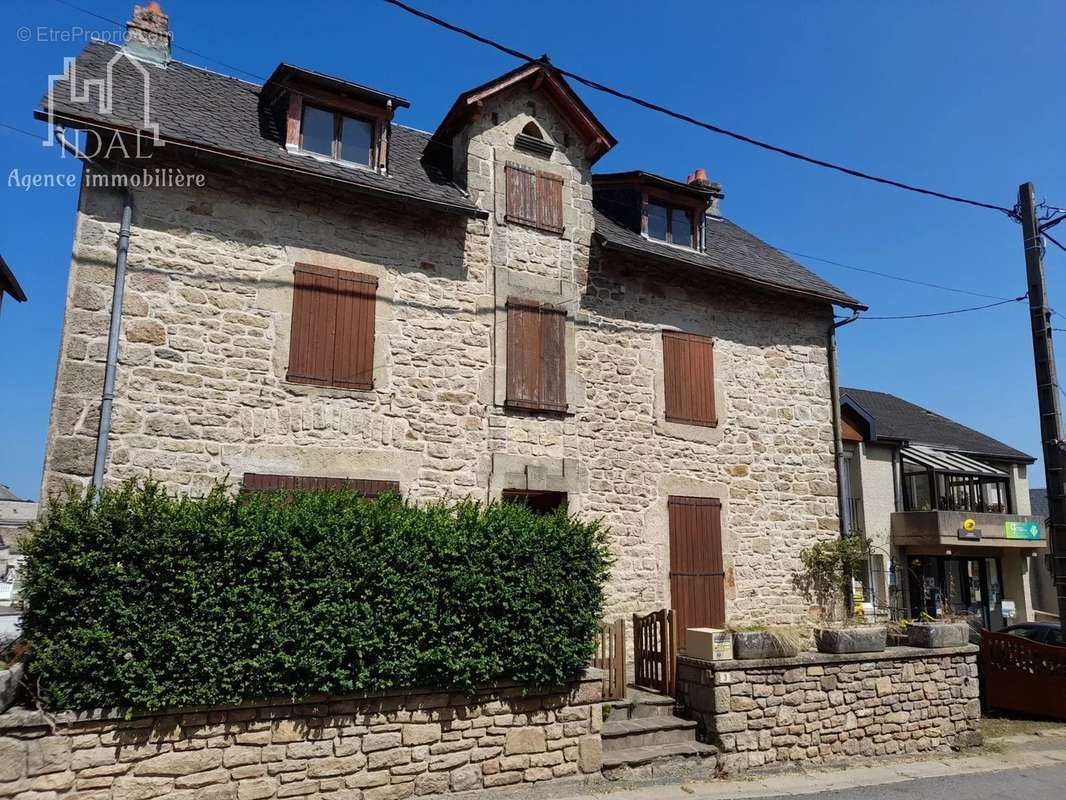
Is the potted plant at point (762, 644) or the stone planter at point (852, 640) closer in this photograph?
the potted plant at point (762, 644)

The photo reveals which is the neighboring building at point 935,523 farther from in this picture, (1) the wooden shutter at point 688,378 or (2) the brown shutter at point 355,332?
(2) the brown shutter at point 355,332

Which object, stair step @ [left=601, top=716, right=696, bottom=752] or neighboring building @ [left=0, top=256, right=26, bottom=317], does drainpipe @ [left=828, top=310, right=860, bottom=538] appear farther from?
neighboring building @ [left=0, top=256, right=26, bottom=317]

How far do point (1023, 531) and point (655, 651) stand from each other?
17.4m

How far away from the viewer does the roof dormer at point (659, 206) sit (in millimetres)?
12133

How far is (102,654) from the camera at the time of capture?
18.3ft

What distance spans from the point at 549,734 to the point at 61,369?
19.9 ft

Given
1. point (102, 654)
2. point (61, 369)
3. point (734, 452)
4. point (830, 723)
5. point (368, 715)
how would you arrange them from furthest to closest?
point (734, 452) < point (830, 723) < point (61, 369) < point (368, 715) < point (102, 654)

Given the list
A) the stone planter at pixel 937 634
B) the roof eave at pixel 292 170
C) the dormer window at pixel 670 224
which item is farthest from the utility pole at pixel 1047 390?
the roof eave at pixel 292 170

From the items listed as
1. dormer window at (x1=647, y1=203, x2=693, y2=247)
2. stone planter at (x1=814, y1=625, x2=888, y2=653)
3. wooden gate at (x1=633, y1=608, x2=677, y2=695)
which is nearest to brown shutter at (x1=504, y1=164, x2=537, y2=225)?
dormer window at (x1=647, y1=203, x2=693, y2=247)

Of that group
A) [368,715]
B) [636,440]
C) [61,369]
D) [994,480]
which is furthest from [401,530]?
[994,480]

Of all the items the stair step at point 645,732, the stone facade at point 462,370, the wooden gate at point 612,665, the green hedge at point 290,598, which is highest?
the stone facade at point 462,370

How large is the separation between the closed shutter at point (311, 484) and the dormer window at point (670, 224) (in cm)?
605

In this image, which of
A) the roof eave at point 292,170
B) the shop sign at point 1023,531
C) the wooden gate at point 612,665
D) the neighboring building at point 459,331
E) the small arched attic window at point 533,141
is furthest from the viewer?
the shop sign at point 1023,531

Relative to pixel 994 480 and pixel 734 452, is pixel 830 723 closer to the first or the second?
pixel 734 452
